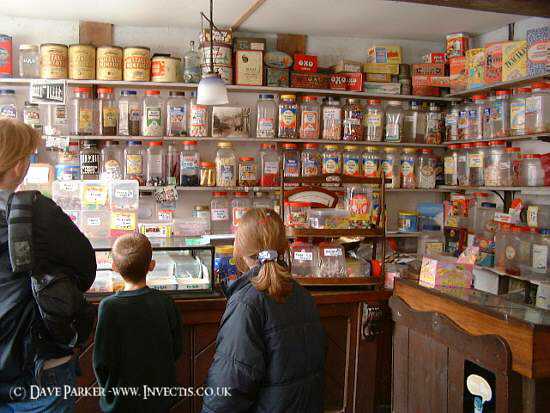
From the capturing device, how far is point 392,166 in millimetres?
4414

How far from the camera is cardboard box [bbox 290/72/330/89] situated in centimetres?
421

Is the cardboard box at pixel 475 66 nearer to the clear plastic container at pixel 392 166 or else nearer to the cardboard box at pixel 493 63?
the cardboard box at pixel 493 63

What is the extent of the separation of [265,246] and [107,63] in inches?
106

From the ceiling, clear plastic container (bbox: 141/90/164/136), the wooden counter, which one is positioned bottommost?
the wooden counter

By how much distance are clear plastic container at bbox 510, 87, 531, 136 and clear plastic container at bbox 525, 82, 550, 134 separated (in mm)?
45

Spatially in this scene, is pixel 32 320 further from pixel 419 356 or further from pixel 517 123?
pixel 517 123

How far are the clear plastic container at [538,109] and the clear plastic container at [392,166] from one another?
1.11 m

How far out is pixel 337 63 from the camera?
442 centimetres

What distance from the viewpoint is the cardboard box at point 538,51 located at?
11.2 ft

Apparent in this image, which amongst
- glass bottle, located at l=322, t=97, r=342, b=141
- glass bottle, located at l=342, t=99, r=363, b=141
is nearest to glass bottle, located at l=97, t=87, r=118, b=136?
glass bottle, located at l=322, t=97, r=342, b=141

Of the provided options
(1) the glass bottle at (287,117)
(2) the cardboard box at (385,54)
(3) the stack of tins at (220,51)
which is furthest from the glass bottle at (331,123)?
(3) the stack of tins at (220,51)

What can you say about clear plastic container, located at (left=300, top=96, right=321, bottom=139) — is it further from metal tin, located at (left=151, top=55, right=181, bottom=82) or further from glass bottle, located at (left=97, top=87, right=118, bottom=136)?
glass bottle, located at (left=97, top=87, right=118, bottom=136)

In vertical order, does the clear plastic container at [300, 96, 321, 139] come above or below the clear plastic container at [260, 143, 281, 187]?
above

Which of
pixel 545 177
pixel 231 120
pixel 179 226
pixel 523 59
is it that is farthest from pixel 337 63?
pixel 179 226
